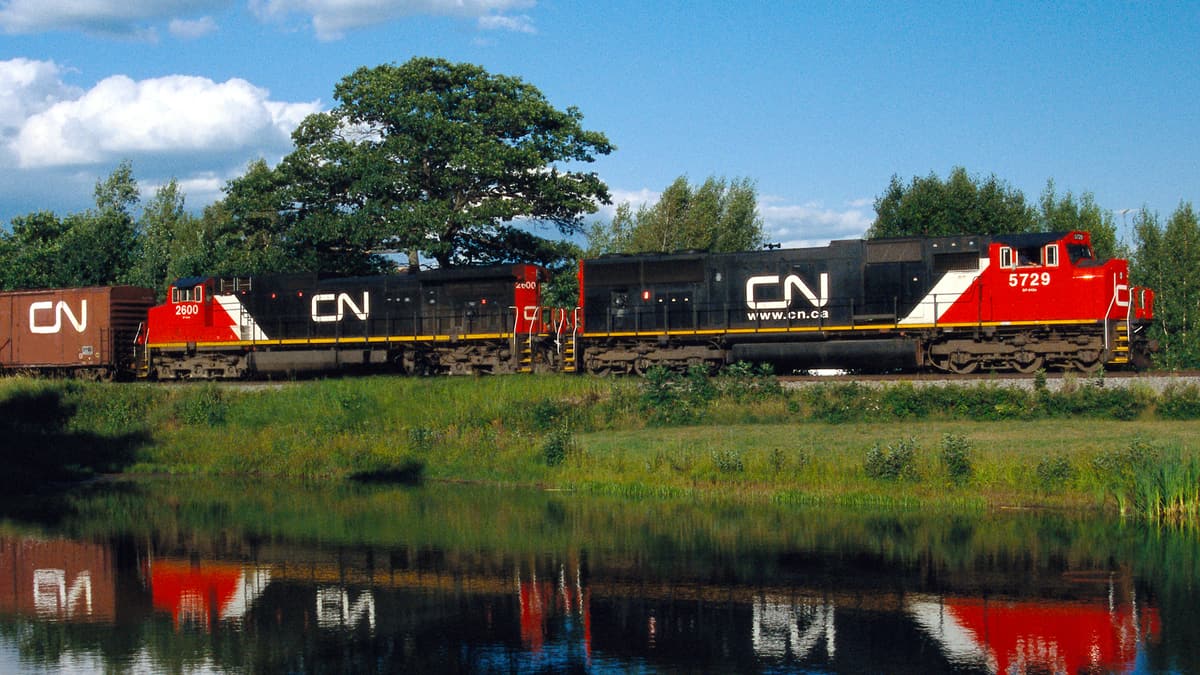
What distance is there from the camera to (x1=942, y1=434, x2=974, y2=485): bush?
20016mm

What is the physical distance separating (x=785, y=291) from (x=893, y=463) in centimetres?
1117

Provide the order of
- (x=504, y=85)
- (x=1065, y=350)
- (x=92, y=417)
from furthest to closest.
Answer: (x=504, y=85) < (x=92, y=417) < (x=1065, y=350)

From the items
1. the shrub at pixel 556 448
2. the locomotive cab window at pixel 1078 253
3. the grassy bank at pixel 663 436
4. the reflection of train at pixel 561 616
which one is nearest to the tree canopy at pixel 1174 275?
the locomotive cab window at pixel 1078 253

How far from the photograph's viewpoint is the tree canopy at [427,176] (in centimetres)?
4084

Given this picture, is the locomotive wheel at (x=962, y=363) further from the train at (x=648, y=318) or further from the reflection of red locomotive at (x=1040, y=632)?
the reflection of red locomotive at (x=1040, y=632)

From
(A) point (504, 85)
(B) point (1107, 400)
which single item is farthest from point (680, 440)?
(A) point (504, 85)

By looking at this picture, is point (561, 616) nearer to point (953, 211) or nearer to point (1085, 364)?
point (1085, 364)

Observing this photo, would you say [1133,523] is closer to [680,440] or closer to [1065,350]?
[680,440]

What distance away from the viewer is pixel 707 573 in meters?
14.5

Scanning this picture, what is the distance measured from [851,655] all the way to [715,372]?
20563 mm

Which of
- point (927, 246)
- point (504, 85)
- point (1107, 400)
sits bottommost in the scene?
point (1107, 400)

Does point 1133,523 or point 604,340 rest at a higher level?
point 604,340

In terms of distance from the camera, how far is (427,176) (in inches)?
1657

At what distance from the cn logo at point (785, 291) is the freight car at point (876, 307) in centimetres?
3
